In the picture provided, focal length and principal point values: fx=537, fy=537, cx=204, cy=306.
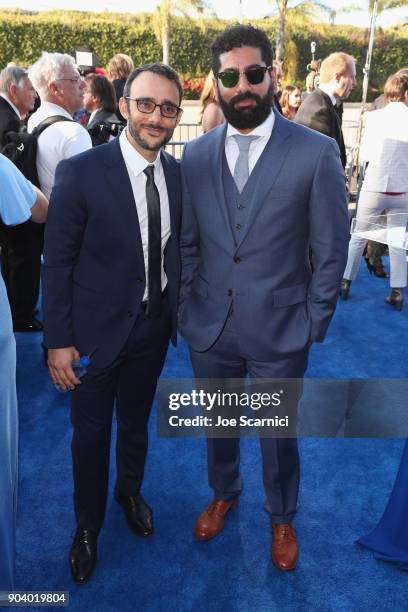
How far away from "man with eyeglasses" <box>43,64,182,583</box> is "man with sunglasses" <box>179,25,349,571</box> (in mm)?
142

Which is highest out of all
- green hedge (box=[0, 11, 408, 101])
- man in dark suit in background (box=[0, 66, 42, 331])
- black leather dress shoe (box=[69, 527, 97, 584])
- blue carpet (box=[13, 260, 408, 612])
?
green hedge (box=[0, 11, 408, 101])

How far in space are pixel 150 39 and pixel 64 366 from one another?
1011 inches

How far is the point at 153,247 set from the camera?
6.86 ft

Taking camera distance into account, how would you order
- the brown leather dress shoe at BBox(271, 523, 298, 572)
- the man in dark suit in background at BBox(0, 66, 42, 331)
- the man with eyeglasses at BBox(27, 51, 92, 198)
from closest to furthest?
the brown leather dress shoe at BBox(271, 523, 298, 572) → the man with eyeglasses at BBox(27, 51, 92, 198) → the man in dark suit in background at BBox(0, 66, 42, 331)

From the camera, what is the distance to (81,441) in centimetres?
227

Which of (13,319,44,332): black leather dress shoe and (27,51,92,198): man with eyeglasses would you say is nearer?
(27,51,92,198): man with eyeglasses

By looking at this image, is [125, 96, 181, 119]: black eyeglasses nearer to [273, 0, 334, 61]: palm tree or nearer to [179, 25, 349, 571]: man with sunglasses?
[179, 25, 349, 571]: man with sunglasses

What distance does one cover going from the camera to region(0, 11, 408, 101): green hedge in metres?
22.9

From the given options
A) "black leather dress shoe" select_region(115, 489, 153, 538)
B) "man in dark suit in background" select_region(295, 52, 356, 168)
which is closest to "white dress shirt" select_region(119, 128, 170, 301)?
"black leather dress shoe" select_region(115, 489, 153, 538)

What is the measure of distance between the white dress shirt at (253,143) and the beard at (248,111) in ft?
0.08

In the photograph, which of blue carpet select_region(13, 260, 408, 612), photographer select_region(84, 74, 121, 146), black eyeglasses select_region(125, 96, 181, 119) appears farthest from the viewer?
photographer select_region(84, 74, 121, 146)

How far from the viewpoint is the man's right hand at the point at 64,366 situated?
2.10 m

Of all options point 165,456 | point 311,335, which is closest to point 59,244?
point 311,335

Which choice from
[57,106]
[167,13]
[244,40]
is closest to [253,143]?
[244,40]
